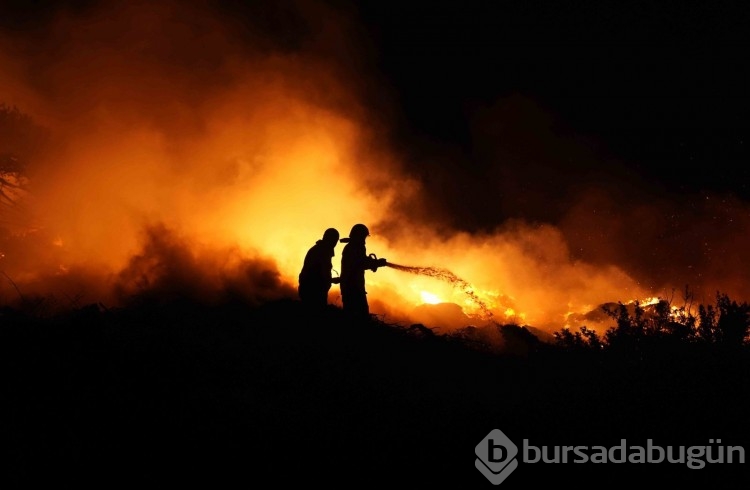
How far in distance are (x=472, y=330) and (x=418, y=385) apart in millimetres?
4862

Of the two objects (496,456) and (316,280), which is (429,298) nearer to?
(316,280)

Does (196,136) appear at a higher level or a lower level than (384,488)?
higher

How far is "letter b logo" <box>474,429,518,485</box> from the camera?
3.44 meters

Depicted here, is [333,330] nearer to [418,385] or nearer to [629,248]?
[418,385]

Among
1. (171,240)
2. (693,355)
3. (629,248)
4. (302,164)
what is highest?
(302,164)

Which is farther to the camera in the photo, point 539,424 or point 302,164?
point 302,164

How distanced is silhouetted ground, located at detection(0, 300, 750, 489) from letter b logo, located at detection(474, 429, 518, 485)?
54 millimetres

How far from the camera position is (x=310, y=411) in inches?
168

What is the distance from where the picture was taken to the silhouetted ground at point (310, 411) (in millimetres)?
3357

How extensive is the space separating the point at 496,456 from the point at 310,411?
62.7 inches

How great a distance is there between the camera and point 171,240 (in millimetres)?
13508

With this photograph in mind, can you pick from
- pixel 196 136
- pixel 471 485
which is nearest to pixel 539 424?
pixel 471 485

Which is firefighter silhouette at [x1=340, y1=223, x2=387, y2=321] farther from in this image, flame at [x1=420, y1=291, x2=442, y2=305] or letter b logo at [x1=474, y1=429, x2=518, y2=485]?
flame at [x1=420, y1=291, x2=442, y2=305]

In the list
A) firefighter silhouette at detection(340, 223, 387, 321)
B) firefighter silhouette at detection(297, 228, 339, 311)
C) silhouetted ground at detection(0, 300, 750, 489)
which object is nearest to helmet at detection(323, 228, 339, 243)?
firefighter silhouette at detection(297, 228, 339, 311)
